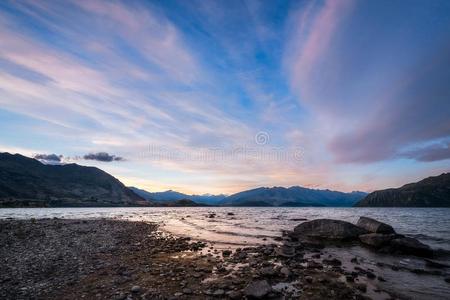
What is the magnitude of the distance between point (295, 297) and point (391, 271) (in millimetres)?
10286

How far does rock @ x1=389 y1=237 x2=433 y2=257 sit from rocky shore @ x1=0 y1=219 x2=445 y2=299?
36cm

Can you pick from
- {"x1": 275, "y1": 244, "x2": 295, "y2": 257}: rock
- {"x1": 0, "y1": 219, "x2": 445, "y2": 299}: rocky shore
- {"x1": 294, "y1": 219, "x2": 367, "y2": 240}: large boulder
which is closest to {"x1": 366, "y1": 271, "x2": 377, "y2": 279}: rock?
{"x1": 0, "y1": 219, "x2": 445, "y2": 299}: rocky shore

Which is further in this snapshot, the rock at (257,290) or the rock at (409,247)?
the rock at (409,247)

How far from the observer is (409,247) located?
25859 mm

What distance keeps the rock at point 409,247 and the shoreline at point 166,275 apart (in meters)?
8.37

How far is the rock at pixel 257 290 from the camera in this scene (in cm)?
1311

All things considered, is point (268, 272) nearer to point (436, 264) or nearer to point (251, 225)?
point (436, 264)

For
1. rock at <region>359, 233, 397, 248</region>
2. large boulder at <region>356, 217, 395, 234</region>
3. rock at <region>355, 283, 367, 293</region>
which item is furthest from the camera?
large boulder at <region>356, 217, 395, 234</region>

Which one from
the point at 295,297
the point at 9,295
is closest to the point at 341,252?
the point at 295,297

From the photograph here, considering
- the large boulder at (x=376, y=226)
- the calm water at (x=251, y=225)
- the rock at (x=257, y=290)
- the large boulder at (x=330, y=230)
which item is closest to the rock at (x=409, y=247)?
the calm water at (x=251, y=225)

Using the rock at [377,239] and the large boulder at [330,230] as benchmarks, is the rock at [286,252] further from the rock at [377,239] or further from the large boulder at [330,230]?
the large boulder at [330,230]

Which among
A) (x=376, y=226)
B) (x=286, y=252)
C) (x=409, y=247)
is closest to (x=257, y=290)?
(x=286, y=252)

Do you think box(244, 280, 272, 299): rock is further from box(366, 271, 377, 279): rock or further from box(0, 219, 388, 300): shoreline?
box(366, 271, 377, 279): rock

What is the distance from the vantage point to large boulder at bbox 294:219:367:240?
113ft
